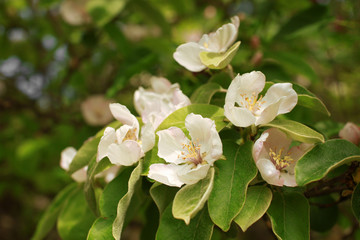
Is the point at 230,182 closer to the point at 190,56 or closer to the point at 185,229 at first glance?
the point at 185,229

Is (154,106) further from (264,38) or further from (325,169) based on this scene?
(264,38)

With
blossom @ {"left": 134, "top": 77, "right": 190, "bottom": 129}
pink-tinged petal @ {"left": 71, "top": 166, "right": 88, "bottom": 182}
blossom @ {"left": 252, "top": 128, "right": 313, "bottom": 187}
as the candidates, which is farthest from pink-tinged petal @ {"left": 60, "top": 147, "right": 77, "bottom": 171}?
blossom @ {"left": 252, "top": 128, "right": 313, "bottom": 187}

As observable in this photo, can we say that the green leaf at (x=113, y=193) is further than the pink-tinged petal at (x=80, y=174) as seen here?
No

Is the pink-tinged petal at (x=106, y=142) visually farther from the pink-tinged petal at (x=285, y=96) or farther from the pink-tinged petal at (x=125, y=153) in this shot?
the pink-tinged petal at (x=285, y=96)

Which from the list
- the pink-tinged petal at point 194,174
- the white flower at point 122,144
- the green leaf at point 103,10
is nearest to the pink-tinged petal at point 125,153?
the white flower at point 122,144

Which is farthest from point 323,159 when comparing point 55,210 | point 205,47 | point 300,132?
point 55,210

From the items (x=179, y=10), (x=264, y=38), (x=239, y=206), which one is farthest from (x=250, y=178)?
(x=179, y=10)
